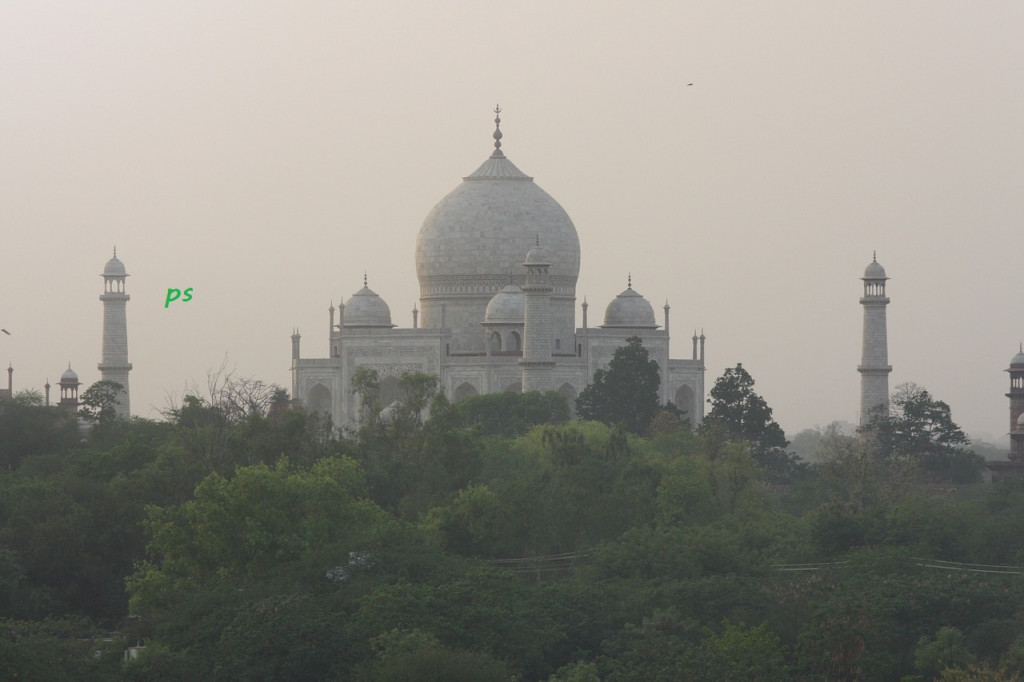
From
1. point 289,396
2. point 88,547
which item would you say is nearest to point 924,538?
point 88,547

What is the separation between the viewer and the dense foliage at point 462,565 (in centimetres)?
3216

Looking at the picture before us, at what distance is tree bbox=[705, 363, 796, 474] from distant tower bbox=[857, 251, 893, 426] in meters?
5.43

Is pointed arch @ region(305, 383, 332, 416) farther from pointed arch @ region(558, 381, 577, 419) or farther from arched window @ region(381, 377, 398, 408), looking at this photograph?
pointed arch @ region(558, 381, 577, 419)

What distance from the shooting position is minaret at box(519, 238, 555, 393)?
2512 inches

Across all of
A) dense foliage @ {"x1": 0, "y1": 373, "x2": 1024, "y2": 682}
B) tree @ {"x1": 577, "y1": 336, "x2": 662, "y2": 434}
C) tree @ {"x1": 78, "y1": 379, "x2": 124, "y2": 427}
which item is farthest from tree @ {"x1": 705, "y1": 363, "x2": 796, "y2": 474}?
tree @ {"x1": 78, "y1": 379, "x2": 124, "y2": 427}

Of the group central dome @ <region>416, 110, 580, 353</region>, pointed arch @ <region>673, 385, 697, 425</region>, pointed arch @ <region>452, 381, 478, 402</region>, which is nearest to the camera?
pointed arch @ <region>452, 381, 478, 402</region>

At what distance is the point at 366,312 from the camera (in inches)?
2813

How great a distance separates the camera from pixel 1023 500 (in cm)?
4744

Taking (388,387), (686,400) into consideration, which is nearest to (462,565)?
(388,387)

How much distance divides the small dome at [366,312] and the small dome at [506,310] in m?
4.30

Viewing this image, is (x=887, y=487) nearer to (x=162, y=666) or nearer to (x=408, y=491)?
(x=408, y=491)

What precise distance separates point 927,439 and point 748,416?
5.72m

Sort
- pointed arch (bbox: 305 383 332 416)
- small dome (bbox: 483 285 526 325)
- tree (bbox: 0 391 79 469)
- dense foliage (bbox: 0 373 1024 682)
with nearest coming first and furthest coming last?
dense foliage (bbox: 0 373 1024 682)
tree (bbox: 0 391 79 469)
small dome (bbox: 483 285 526 325)
pointed arch (bbox: 305 383 332 416)

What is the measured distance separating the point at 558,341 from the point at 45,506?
31.6m
